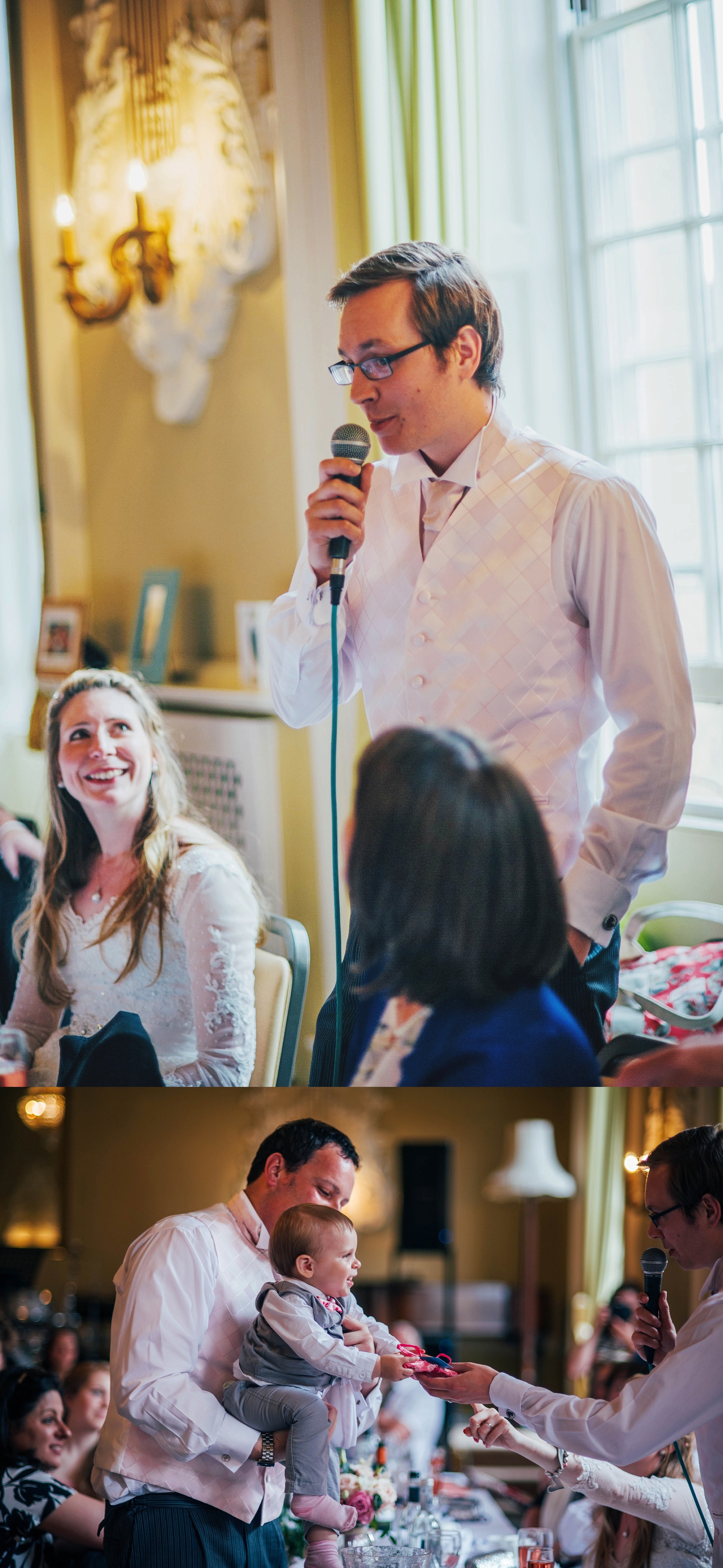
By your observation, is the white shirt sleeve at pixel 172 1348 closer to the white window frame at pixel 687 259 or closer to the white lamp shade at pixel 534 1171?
the white window frame at pixel 687 259

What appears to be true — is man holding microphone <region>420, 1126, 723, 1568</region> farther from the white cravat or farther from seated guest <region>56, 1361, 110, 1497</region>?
seated guest <region>56, 1361, 110, 1497</region>

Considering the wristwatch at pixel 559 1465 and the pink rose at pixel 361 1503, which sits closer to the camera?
the wristwatch at pixel 559 1465

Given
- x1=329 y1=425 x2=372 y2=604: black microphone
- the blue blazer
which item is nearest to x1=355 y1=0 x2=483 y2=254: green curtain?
x1=329 y1=425 x2=372 y2=604: black microphone

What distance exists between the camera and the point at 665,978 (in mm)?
2426

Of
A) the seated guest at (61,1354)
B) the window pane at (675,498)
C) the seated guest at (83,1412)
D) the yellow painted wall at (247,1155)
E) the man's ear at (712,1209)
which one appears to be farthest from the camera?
the yellow painted wall at (247,1155)

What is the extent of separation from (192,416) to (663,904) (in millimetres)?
1362

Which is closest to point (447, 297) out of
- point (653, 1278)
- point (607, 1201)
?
point (653, 1278)

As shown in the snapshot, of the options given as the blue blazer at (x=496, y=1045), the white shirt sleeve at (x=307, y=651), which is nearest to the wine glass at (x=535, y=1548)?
the blue blazer at (x=496, y=1045)

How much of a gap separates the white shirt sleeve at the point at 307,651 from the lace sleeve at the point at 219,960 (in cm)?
35

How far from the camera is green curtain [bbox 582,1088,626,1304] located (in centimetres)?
636

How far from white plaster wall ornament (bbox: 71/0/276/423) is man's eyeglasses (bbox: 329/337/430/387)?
289 millimetres

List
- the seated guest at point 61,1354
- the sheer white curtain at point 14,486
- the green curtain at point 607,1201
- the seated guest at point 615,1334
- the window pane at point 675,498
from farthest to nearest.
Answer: the green curtain at point 607,1201, the seated guest at point 61,1354, the seated guest at point 615,1334, the sheer white curtain at point 14,486, the window pane at point 675,498

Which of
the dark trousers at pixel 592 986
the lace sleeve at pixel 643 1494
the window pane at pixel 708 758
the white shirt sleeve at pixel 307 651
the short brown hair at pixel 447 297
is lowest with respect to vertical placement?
the lace sleeve at pixel 643 1494

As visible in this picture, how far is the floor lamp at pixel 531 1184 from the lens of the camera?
23.7 ft
